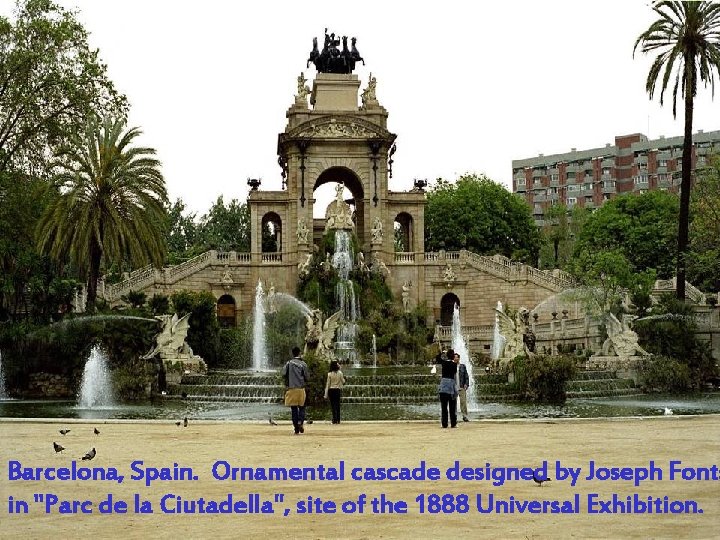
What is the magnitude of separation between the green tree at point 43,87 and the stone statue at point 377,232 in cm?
2446

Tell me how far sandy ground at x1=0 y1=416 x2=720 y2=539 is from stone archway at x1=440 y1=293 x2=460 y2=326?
43.2m

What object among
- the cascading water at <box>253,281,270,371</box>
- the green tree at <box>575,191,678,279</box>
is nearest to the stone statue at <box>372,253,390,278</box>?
the cascading water at <box>253,281,270,371</box>

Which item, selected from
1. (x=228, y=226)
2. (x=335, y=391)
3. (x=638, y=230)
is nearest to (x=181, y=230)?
(x=228, y=226)

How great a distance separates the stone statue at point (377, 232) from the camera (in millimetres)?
60344

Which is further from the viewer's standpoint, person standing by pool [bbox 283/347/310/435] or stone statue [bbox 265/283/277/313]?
stone statue [bbox 265/283/277/313]

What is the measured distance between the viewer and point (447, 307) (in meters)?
63.8

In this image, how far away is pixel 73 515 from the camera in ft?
32.0

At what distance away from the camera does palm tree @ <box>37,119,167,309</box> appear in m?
35.7

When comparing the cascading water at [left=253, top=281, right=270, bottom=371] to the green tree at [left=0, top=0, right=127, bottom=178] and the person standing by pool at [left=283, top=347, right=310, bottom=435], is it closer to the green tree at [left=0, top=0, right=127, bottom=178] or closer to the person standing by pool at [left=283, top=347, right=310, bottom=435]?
the green tree at [left=0, top=0, right=127, bottom=178]

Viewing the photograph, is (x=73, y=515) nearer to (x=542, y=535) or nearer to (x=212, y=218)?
(x=542, y=535)

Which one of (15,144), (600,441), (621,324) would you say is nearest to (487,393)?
(621,324)

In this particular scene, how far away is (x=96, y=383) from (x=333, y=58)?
39.3m

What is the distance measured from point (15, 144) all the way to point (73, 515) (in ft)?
101

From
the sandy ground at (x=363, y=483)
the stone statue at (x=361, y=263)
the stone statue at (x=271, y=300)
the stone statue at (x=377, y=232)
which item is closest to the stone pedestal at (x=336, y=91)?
the stone statue at (x=377, y=232)
